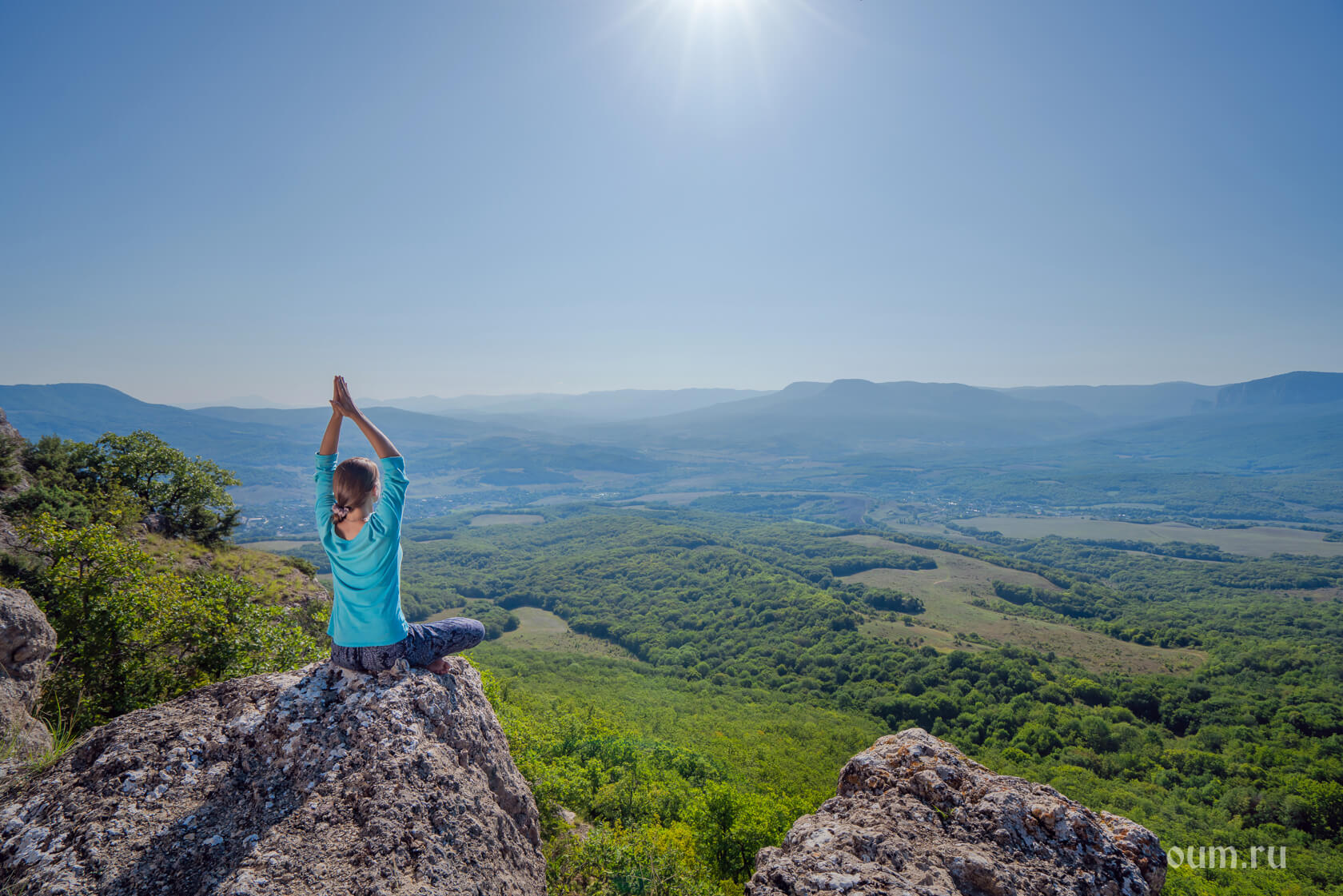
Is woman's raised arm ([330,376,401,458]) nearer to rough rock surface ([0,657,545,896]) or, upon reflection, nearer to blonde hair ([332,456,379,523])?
blonde hair ([332,456,379,523])

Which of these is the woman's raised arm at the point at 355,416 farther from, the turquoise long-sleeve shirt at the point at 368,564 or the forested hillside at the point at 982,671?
the forested hillside at the point at 982,671

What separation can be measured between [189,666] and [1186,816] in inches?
2684

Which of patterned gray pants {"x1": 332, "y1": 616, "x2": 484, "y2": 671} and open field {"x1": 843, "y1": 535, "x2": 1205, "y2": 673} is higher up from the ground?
patterned gray pants {"x1": 332, "y1": 616, "x2": 484, "y2": 671}

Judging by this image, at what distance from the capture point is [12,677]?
7188mm

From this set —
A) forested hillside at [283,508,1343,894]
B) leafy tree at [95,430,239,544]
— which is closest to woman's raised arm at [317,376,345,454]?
forested hillside at [283,508,1343,894]

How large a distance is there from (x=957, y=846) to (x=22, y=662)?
1198 cm

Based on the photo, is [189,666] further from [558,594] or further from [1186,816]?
[558,594]

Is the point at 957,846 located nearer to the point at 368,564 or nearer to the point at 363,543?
the point at 368,564

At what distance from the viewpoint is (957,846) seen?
5.38m

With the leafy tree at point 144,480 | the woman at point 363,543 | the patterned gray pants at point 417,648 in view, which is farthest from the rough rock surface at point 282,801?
the leafy tree at point 144,480

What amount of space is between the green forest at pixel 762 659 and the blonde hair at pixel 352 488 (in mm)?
5579

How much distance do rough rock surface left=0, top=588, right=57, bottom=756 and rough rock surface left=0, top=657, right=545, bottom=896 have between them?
123 inches

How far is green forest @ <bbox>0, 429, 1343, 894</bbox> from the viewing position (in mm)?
9094

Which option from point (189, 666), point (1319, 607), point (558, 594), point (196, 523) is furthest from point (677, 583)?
point (1319, 607)
